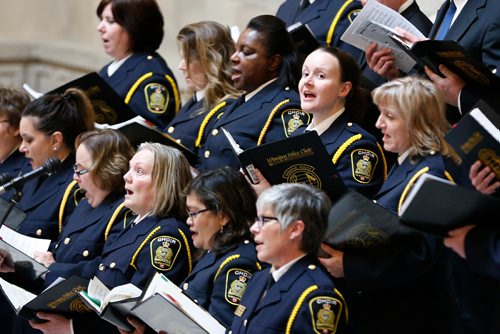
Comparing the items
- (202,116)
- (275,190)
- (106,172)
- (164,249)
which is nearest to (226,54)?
(202,116)

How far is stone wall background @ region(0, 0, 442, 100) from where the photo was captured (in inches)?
330

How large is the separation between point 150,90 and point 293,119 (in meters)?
1.20

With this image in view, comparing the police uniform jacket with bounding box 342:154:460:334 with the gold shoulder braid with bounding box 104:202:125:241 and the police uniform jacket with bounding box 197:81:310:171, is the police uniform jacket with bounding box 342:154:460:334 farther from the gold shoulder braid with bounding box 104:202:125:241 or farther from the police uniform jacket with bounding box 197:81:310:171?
the gold shoulder braid with bounding box 104:202:125:241

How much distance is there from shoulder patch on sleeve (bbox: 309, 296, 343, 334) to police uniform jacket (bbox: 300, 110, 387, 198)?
25.4 inches

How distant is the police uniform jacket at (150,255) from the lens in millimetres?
4738

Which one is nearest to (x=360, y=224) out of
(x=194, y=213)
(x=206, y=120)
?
(x=194, y=213)

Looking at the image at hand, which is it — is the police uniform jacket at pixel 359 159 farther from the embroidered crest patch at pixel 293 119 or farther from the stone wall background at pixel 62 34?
the stone wall background at pixel 62 34

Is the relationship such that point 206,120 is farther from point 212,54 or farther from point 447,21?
point 447,21

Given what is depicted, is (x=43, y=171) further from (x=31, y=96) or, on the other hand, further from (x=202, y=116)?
(x=31, y=96)

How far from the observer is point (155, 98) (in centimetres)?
604

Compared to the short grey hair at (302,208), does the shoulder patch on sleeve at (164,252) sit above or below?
below

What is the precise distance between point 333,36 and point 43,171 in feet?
4.82

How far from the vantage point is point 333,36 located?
18.2ft

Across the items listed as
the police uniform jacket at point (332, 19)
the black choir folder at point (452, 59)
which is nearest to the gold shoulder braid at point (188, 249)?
the black choir folder at point (452, 59)
